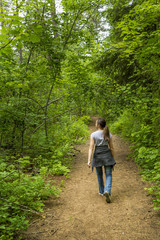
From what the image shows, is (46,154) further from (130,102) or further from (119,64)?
(119,64)

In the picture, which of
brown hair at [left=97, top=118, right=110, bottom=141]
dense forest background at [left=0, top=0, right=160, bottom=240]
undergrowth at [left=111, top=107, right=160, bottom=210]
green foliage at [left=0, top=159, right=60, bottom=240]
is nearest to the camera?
green foliage at [left=0, top=159, right=60, bottom=240]

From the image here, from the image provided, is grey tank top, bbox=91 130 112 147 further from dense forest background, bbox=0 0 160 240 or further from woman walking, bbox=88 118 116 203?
dense forest background, bbox=0 0 160 240

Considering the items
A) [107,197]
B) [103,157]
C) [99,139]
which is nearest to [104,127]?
[99,139]

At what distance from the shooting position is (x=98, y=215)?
3.83 metres

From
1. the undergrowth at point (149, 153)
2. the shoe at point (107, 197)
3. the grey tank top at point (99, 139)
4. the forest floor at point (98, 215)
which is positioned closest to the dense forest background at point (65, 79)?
the undergrowth at point (149, 153)

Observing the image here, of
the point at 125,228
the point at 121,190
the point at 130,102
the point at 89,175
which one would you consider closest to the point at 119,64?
the point at 130,102

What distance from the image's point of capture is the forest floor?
3.18 m

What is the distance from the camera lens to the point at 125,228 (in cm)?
328

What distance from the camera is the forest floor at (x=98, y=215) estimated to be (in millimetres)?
3180

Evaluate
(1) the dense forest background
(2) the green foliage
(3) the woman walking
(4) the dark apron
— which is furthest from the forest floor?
(4) the dark apron

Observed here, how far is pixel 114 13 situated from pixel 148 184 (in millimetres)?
8014

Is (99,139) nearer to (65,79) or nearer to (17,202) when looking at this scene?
→ (17,202)

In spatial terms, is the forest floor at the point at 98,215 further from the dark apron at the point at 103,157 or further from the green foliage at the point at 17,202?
the dark apron at the point at 103,157

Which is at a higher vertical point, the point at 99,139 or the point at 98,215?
the point at 99,139
